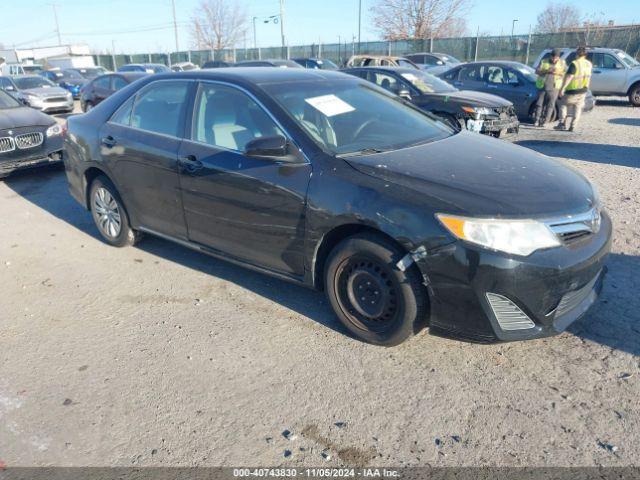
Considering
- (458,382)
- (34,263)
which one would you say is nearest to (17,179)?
(34,263)

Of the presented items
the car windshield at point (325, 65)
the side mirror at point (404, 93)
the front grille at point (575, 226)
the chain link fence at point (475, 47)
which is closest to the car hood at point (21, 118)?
the side mirror at point (404, 93)

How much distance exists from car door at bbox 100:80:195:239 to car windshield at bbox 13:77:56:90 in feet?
53.6

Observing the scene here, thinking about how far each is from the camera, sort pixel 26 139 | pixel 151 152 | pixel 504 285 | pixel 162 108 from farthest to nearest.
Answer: pixel 26 139
pixel 162 108
pixel 151 152
pixel 504 285

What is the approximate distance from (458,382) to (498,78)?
11567mm

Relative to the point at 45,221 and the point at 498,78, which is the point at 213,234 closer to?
the point at 45,221

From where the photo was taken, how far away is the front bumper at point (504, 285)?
272 cm

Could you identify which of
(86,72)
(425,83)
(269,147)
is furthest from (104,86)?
(86,72)

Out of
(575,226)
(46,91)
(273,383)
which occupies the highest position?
(575,226)

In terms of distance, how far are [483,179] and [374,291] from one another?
96cm

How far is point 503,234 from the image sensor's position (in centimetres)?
273

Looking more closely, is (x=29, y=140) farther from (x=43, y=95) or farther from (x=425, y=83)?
(x=43, y=95)

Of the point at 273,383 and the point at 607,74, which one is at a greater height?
the point at 607,74

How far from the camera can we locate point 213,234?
4016 mm

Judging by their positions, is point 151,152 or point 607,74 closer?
point 151,152
